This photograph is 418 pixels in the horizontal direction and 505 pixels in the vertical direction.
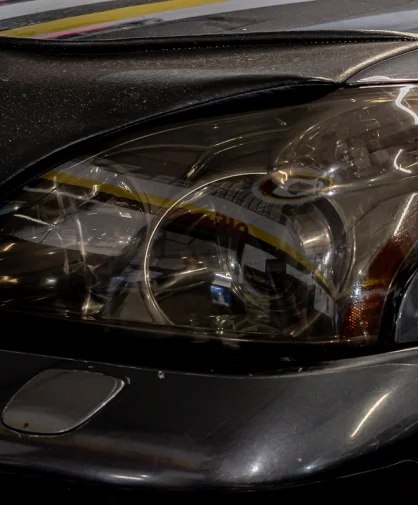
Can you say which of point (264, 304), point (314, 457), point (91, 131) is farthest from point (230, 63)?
point (314, 457)

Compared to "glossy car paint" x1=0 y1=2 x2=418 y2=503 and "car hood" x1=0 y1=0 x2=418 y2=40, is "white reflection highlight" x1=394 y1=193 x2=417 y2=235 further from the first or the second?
"car hood" x1=0 y1=0 x2=418 y2=40

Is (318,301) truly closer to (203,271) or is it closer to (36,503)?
(203,271)

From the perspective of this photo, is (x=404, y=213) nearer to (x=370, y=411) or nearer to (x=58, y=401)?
(x=370, y=411)

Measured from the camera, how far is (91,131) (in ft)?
4.56

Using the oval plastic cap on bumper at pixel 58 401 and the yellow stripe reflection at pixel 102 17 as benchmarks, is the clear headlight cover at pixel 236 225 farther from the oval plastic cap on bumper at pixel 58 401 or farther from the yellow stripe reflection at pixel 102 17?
the yellow stripe reflection at pixel 102 17

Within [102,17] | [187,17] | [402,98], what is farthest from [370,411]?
[102,17]

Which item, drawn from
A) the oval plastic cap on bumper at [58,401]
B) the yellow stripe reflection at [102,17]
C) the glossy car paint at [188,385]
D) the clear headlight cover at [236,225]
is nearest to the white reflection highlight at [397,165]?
the clear headlight cover at [236,225]

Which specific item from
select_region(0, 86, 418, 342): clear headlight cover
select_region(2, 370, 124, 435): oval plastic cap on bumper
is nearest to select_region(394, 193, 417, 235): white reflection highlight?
select_region(0, 86, 418, 342): clear headlight cover

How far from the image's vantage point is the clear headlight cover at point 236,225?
135 cm

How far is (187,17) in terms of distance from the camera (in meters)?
2.31

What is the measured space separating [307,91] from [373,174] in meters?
0.20

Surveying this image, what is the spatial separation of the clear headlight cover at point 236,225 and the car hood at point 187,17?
2.40 feet

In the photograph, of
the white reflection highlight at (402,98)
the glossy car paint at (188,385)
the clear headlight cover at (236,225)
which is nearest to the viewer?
the glossy car paint at (188,385)

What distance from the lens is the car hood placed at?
85.0 inches
